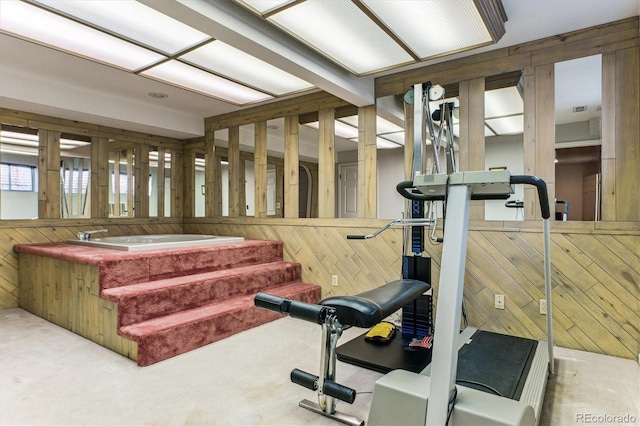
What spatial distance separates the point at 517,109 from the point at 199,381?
3.71 metres

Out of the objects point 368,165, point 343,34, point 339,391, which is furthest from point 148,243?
point 339,391

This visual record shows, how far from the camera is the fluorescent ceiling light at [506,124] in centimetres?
358

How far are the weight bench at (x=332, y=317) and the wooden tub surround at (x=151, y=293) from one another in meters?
1.31

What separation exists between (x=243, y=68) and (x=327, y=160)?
1330 millimetres

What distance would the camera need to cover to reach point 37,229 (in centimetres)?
424

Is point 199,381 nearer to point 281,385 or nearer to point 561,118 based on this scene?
point 281,385

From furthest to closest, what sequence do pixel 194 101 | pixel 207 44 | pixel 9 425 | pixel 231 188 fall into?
pixel 231 188 < pixel 194 101 < pixel 207 44 < pixel 9 425

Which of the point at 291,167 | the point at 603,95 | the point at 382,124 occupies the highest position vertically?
the point at 382,124

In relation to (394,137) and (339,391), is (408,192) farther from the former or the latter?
(394,137)

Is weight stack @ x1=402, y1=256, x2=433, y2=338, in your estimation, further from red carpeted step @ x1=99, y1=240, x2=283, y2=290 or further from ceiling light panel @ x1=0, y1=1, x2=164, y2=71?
ceiling light panel @ x1=0, y1=1, x2=164, y2=71

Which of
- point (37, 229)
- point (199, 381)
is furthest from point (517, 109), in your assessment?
point (37, 229)

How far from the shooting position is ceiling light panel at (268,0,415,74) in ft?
7.66

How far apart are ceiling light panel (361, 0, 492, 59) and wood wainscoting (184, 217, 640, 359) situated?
4.93 ft

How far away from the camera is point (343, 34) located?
8.70 ft
